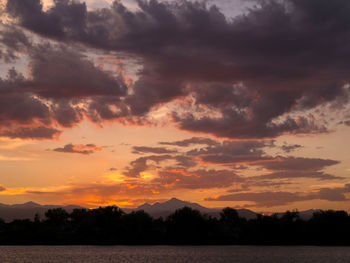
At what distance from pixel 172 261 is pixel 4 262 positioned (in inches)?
1561

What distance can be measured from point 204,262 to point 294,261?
2546 cm

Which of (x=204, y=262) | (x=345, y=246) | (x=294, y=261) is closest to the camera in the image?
(x=204, y=262)

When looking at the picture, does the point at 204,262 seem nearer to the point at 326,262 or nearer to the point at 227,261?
the point at 227,261

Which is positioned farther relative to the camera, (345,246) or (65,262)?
(345,246)

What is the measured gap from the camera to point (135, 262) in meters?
108

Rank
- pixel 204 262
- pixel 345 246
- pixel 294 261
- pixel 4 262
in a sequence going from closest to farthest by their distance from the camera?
pixel 4 262
pixel 204 262
pixel 294 261
pixel 345 246

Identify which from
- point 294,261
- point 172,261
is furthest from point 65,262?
point 294,261

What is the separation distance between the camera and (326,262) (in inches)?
4439

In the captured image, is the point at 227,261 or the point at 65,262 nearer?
the point at 65,262

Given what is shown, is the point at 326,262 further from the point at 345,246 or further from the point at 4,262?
the point at 345,246

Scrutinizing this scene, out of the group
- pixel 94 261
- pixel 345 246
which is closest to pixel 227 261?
pixel 94 261

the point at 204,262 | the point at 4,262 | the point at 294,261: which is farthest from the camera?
the point at 294,261

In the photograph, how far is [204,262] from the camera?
362 feet

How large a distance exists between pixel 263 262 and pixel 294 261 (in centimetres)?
1015
